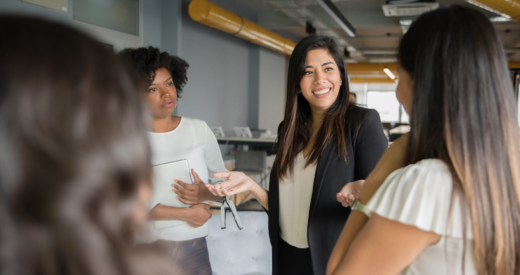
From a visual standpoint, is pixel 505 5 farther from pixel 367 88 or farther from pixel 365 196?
pixel 367 88

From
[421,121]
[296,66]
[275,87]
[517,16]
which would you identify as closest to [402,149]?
[421,121]

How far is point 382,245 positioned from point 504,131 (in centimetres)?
32

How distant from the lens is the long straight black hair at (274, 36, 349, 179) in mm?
1505

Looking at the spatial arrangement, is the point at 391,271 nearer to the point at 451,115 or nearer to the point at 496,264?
the point at 496,264

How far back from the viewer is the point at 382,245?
748mm

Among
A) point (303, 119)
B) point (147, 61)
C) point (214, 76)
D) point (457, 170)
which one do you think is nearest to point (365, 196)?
point (457, 170)

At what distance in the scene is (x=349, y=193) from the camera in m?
1.24

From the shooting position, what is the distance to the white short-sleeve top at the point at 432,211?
707mm

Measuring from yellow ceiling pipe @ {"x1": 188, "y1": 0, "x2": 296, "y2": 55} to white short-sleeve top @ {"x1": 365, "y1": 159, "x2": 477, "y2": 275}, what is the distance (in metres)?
5.01

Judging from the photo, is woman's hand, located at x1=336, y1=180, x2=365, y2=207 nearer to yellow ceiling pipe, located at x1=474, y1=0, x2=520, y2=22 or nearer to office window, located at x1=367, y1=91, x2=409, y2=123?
yellow ceiling pipe, located at x1=474, y1=0, x2=520, y2=22

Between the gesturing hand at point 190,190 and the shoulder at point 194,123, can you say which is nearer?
the gesturing hand at point 190,190

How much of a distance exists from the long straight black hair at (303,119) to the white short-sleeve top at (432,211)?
2.34 feet

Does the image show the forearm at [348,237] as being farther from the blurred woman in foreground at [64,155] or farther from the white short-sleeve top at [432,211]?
the blurred woman in foreground at [64,155]

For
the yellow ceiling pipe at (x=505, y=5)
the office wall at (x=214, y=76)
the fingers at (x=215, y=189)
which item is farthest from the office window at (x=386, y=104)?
the fingers at (x=215, y=189)
